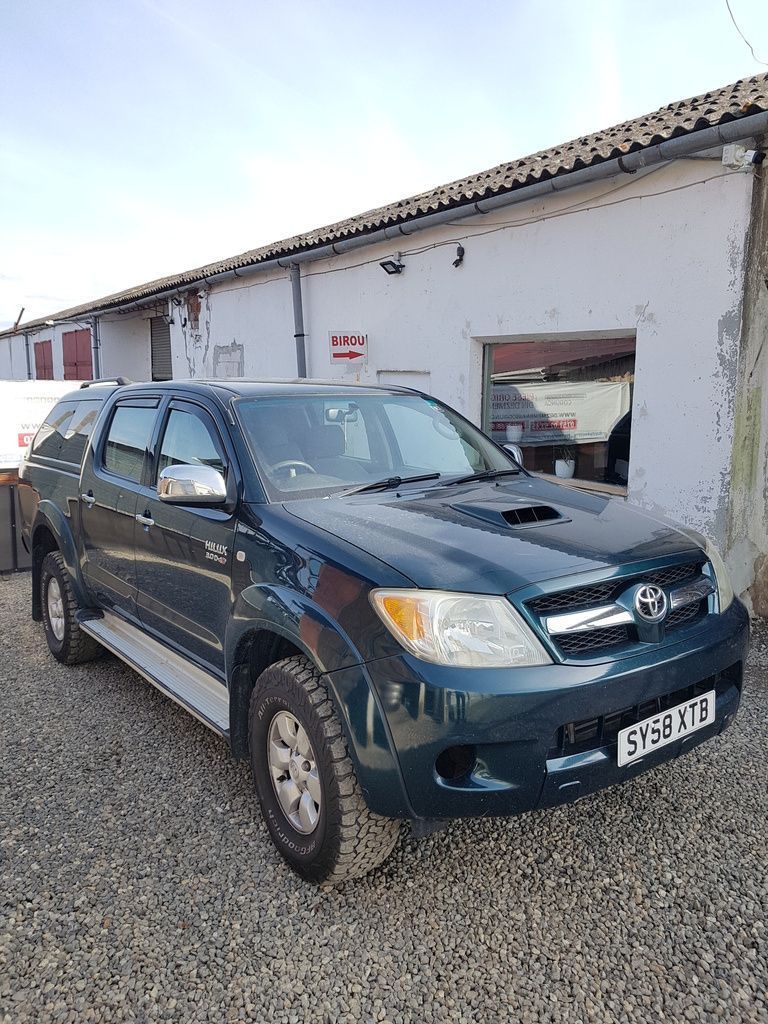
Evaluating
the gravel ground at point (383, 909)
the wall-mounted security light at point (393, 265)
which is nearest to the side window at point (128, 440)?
the gravel ground at point (383, 909)

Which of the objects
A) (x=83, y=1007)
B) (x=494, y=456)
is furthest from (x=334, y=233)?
(x=83, y=1007)

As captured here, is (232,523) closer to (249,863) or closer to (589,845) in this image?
(249,863)

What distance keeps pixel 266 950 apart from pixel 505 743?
1.02m

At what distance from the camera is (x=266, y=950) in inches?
90.3

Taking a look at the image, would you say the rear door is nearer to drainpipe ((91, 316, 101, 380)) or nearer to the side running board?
the side running board

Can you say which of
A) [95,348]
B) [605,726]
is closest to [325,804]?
[605,726]

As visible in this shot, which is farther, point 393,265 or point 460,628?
point 393,265

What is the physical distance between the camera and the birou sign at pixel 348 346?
29.5 ft

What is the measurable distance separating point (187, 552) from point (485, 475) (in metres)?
1.46

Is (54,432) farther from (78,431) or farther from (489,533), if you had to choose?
(489,533)

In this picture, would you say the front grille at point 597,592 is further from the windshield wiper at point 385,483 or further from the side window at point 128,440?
the side window at point 128,440

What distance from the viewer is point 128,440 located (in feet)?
13.5

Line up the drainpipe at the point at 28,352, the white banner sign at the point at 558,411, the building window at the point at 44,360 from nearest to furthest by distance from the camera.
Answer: the white banner sign at the point at 558,411 → the building window at the point at 44,360 → the drainpipe at the point at 28,352

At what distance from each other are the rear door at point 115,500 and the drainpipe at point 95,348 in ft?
46.6
